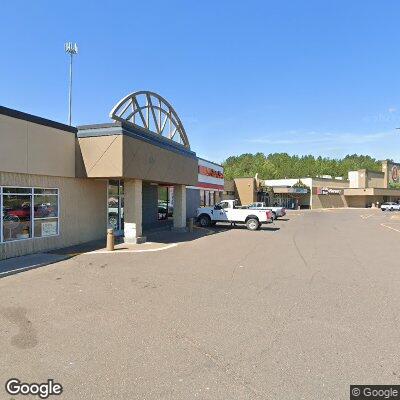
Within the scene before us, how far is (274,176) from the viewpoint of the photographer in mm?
102375

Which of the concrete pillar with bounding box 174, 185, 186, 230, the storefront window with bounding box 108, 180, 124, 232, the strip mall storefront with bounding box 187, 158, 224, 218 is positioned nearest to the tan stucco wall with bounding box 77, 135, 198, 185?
the storefront window with bounding box 108, 180, 124, 232

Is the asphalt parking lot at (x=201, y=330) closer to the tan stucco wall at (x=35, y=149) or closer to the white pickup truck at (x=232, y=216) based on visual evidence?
the tan stucco wall at (x=35, y=149)

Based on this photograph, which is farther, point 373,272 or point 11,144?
point 11,144

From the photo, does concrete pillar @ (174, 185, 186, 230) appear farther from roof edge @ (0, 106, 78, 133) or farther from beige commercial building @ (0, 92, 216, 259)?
roof edge @ (0, 106, 78, 133)

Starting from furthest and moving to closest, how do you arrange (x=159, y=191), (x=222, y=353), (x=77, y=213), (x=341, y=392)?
1. (x=159, y=191)
2. (x=77, y=213)
3. (x=222, y=353)
4. (x=341, y=392)

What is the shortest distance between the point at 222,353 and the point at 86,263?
294 inches

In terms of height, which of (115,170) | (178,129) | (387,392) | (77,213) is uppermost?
(178,129)

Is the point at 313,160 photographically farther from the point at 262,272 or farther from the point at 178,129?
the point at 262,272

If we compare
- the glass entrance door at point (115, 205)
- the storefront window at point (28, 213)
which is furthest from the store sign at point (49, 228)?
the glass entrance door at point (115, 205)

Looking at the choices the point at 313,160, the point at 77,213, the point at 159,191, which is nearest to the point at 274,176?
the point at 313,160

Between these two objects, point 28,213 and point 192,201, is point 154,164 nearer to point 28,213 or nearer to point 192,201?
point 28,213

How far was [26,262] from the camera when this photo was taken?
37.2ft

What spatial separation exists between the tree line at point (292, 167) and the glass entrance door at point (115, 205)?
84055 millimetres

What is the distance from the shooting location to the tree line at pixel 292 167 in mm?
105375
